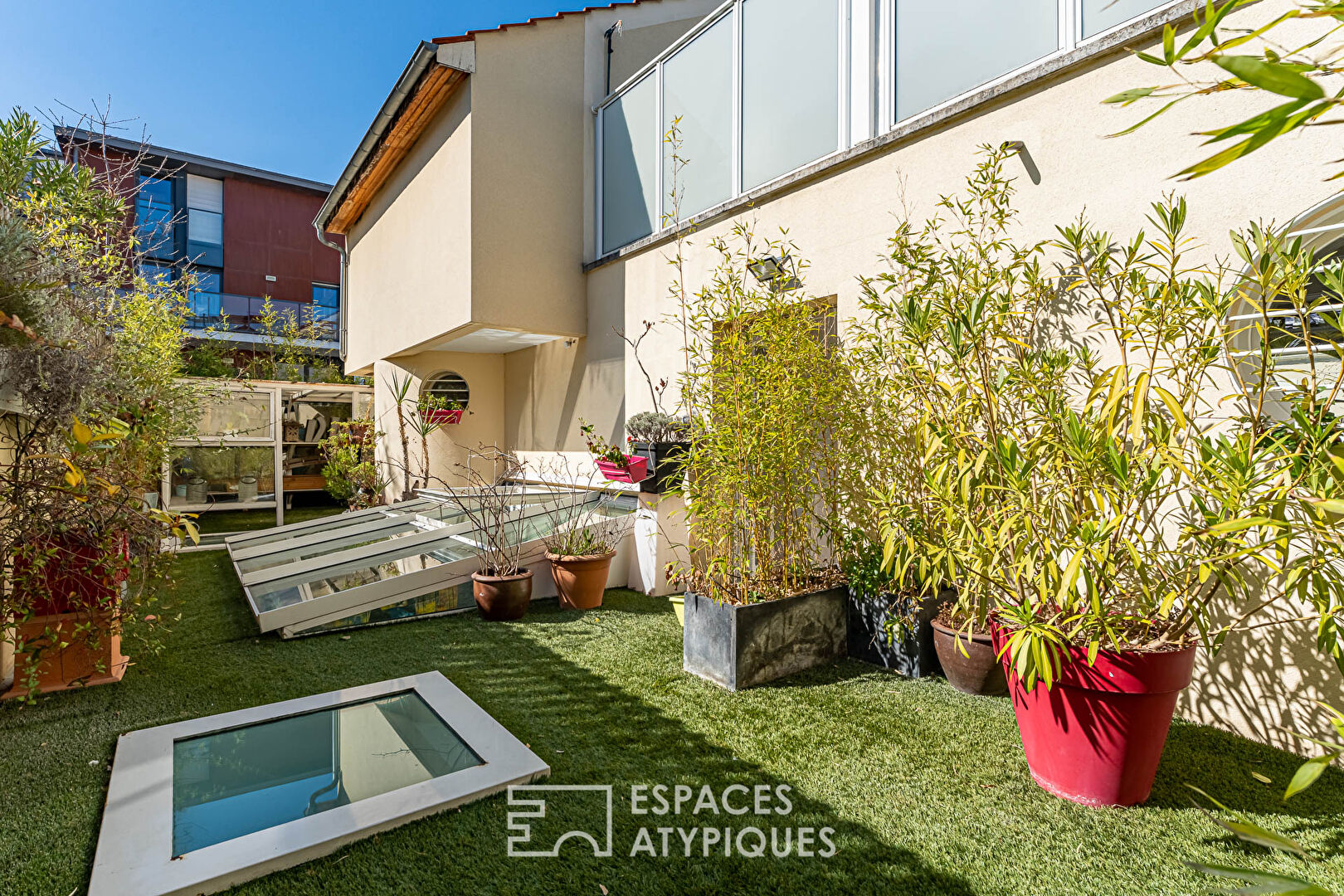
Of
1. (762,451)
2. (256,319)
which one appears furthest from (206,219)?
(762,451)

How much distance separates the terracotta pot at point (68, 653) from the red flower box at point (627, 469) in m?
3.47

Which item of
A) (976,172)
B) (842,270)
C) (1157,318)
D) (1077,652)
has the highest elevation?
(976,172)

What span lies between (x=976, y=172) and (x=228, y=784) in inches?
192

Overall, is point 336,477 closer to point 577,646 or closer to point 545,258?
point 545,258

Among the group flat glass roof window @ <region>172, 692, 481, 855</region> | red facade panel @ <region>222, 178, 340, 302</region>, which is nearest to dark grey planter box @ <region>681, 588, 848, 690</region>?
flat glass roof window @ <region>172, 692, 481, 855</region>

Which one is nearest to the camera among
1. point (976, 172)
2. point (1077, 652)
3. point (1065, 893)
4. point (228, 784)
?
point (1065, 893)

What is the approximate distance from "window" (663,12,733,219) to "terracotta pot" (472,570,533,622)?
368 cm

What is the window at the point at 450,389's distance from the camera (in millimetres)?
9789

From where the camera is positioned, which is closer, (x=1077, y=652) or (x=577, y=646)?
(x=1077, y=652)

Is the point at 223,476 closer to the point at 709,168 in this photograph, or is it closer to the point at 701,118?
the point at 709,168

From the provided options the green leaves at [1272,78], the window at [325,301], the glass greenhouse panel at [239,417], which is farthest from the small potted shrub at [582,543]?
the window at [325,301]

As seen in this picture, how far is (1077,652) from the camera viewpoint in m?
2.58

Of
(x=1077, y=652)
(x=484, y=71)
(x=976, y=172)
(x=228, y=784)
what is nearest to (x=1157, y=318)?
(x=1077, y=652)

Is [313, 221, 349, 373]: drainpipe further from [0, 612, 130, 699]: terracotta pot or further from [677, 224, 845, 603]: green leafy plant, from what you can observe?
[677, 224, 845, 603]: green leafy plant
